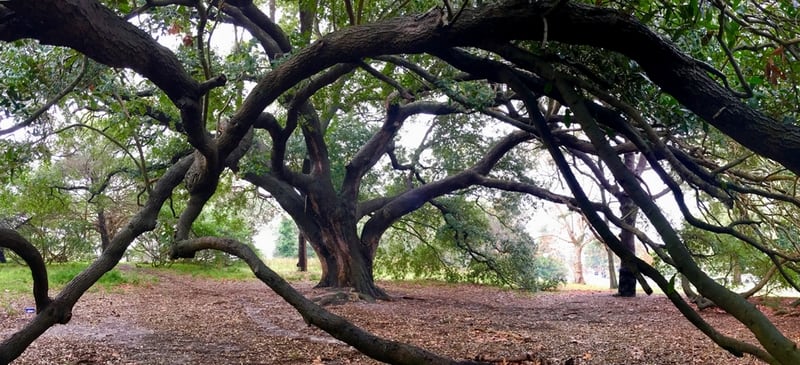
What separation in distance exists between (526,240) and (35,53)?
946cm

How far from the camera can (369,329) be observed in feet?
20.0

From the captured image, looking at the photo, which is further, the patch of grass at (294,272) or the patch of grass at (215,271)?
the patch of grass at (215,271)

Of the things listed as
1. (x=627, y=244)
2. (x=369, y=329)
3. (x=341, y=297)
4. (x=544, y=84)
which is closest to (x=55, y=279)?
(x=341, y=297)

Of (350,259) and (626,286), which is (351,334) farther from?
(626,286)

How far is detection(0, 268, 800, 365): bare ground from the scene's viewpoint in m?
4.54

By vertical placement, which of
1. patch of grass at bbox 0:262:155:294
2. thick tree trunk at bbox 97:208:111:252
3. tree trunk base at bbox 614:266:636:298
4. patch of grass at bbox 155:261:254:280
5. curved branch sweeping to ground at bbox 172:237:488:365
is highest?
thick tree trunk at bbox 97:208:111:252

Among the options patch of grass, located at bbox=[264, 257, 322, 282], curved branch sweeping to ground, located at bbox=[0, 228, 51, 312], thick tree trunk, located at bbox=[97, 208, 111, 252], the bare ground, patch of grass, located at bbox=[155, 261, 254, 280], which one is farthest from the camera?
thick tree trunk, located at bbox=[97, 208, 111, 252]

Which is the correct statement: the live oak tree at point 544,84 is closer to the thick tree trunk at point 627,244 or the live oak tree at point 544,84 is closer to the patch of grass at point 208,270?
the thick tree trunk at point 627,244

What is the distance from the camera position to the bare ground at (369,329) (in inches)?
179

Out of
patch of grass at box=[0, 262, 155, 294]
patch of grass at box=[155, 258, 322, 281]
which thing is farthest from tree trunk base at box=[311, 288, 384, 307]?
patch of grass at box=[155, 258, 322, 281]

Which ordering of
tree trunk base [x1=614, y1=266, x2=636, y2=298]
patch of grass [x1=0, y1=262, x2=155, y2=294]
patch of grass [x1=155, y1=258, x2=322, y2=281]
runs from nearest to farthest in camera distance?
patch of grass [x1=0, y1=262, x2=155, y2=294], tree trunk base [x1=614, y1=266, x2=636, y2=298], patch of grass [x1=155, y1=258, x2=322, y2=281]

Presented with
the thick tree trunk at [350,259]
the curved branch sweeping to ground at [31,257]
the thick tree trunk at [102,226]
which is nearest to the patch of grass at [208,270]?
the thick tree trunk at [102,226]

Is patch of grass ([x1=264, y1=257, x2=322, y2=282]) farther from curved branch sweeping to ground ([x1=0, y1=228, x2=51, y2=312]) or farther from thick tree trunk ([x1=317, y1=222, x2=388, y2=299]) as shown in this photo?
curved branch sweeping to ground ([x1=0, y1=228, x2=51, y2=312])

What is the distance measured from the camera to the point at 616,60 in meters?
3.38
